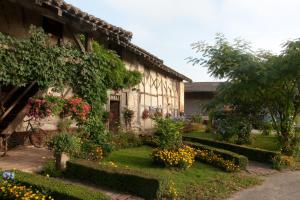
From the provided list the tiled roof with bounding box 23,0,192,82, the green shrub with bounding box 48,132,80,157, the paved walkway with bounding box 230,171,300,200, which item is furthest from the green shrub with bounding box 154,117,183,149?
the green shrub with bounding box 48,132,80,157

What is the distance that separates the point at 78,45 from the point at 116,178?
4266 mm

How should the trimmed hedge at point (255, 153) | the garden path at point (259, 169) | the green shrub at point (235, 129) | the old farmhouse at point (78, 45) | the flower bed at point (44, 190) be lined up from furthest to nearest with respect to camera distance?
the green shrub at point (235, 129)
the trimmed hedge at point (255, 153)
the garden path at point (259, 169)
the old farmhouse at point (78, 45)
the flower bed at point (44, 190)

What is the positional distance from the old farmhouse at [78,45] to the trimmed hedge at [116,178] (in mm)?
2838

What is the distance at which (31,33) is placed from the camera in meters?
8.03

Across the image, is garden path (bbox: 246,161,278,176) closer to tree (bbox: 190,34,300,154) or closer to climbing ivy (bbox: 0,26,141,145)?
tree (bbox: 190,34,300,154)

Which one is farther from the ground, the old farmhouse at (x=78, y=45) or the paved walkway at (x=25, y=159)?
the old farmhouse at (x=78, y=45)

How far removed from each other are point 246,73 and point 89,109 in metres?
7.28

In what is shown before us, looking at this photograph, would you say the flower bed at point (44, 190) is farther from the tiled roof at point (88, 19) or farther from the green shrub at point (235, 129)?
the green shrub at point (235, 129)

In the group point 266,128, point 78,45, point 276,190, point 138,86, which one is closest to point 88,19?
point 78,45

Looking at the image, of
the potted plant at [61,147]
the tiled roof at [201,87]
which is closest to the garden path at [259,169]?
the potted plant at [61,147]

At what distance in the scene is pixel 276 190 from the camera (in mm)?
8625

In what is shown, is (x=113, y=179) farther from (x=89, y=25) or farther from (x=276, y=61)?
(x=276, y=61)

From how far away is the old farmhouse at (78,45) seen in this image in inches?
328

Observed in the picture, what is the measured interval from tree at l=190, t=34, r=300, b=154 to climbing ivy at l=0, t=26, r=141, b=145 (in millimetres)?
6399
